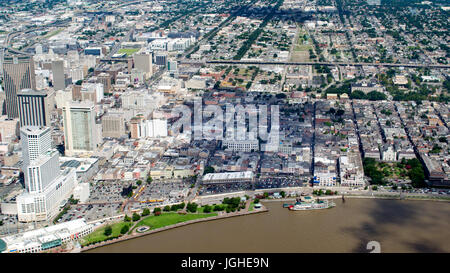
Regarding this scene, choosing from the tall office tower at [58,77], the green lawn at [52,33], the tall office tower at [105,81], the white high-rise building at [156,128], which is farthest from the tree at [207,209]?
the green lawn at [52,33]

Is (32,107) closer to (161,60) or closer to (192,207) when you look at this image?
(192,207)

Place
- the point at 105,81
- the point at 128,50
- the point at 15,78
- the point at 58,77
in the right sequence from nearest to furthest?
the point at 15,78, the point at 58,77, the point at 105,81, the point at 128,50

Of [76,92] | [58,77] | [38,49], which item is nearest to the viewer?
[76,92]

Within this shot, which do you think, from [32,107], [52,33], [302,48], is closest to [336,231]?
[32,107]

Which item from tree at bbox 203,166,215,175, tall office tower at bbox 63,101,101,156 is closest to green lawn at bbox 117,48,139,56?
tall office tower at bbox 63,101,101,156

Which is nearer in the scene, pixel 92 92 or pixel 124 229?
pixel 124 229
